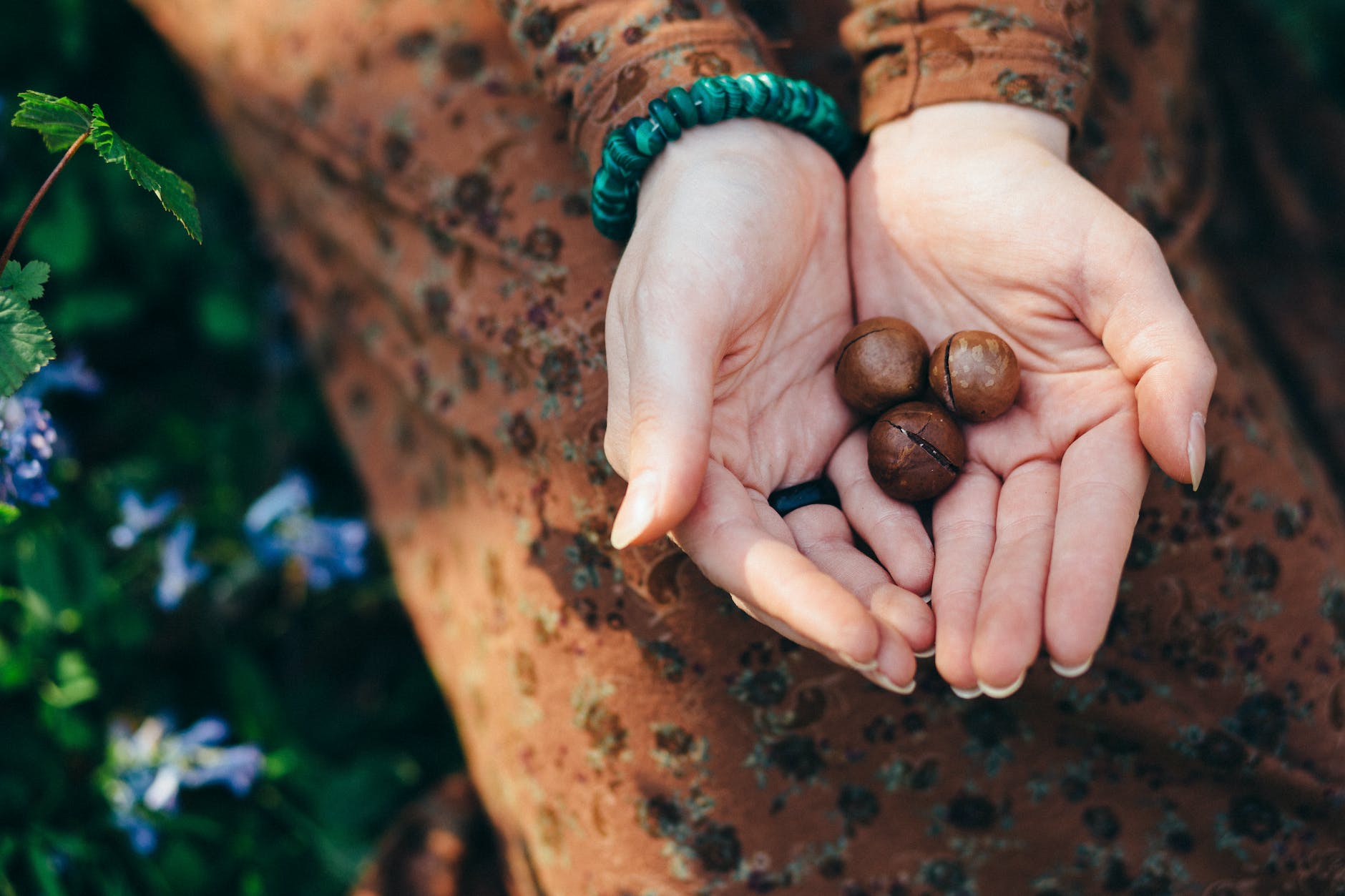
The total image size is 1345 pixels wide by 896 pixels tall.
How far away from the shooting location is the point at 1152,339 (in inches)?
52.5

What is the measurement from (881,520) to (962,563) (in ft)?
0.55

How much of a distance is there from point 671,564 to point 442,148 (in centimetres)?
96

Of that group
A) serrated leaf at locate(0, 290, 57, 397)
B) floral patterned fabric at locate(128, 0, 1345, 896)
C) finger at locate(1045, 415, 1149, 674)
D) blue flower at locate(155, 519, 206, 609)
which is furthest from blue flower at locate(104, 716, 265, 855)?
finger at locate(1045, 415, 1149, 674)

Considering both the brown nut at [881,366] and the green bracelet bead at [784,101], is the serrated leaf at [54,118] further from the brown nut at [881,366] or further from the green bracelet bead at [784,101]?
the brown nut at [881,366]

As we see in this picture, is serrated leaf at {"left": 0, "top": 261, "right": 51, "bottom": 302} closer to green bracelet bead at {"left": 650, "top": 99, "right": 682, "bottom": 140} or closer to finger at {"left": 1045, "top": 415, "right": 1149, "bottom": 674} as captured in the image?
green bracelet bead at {"left": 650, "top": 99, "right": 682, "bottom": 140}

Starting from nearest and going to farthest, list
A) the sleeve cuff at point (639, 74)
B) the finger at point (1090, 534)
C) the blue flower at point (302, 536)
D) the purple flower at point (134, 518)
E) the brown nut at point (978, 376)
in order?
the finger at point (1090, 534)
the brown nut at point (978, 376)
the sleeve cuff at point (639, 74)
the purple flower at point (134, 518)
the blue flower at point (302, 536)

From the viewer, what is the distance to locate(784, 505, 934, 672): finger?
1196 millimetres

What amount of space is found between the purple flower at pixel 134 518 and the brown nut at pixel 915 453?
5.16ft

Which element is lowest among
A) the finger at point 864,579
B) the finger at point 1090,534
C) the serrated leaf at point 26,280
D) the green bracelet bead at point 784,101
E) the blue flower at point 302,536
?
the blue flower at point 302,536

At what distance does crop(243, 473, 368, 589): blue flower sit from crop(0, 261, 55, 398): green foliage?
1.03 meters

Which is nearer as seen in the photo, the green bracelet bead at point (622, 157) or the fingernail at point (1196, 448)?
the fingernail at point (1196, 448)

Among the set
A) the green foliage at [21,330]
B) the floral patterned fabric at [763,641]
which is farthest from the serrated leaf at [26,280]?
the floral patterned fabric at [763,641]

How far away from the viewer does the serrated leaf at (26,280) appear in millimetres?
1086

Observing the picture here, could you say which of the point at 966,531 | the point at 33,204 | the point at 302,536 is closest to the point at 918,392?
the point at 966,531
